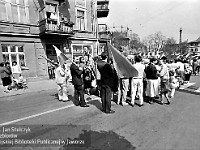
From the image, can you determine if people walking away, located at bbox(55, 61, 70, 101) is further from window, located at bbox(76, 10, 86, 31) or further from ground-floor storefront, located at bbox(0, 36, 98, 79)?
window, located at bbox(76, 10, 86, 31)

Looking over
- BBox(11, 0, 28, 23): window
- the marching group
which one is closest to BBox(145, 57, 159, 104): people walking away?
the marching group

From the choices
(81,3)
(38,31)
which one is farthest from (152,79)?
(81,3)

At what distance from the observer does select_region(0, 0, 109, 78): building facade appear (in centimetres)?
1184

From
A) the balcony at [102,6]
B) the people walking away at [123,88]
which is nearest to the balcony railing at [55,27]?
the balcony at [102,6]

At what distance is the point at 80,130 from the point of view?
12.3 feet

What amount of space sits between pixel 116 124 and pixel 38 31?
41.0 ft

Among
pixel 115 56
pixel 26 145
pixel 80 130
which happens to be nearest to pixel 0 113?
pixel 26 145

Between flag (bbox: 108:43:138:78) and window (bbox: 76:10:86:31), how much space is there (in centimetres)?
1198

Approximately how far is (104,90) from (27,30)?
1125 centimetres

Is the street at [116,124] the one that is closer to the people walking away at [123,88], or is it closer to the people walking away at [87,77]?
the people walking away at [123,88]

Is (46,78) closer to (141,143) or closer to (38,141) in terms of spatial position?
(38,141)

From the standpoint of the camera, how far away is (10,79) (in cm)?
914

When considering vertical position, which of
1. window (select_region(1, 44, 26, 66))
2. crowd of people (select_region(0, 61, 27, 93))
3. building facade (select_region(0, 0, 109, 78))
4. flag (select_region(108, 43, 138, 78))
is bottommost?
crowd of people (select_region(0, 61, 27, 93))

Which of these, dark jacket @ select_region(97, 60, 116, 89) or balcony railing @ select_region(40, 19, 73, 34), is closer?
dark jacket @ select_region(97, 60, 116, 89)
